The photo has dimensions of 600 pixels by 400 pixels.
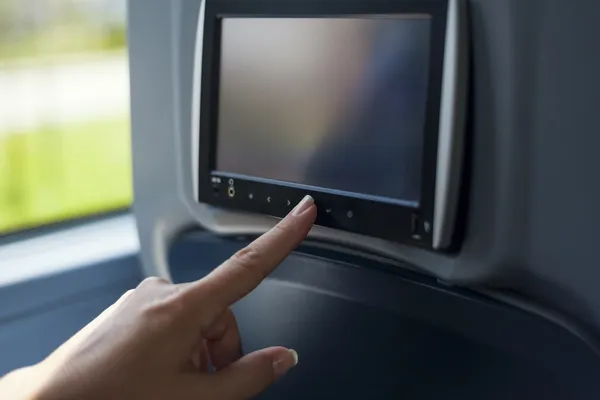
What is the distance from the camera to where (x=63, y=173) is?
1.48 metres

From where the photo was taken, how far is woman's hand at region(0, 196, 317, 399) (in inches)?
26.0

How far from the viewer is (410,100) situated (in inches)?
32.9

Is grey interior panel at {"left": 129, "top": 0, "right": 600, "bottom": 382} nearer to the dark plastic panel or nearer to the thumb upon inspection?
the dark plastic panel

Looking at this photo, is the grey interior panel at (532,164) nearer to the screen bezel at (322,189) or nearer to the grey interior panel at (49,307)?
the screen bezel at (322,189)

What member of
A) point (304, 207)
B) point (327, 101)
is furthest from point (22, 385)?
point (327, 101)

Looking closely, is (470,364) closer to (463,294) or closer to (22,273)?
(463,294)

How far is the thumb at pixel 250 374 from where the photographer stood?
2.29ft

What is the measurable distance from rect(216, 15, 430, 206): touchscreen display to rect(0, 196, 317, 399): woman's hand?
0.17m

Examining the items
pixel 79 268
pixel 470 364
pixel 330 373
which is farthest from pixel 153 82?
pixel 470 364

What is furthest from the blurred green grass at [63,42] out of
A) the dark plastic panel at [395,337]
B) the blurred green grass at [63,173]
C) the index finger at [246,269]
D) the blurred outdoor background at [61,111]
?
the index finger at [246,269]

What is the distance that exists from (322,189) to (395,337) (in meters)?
0.18

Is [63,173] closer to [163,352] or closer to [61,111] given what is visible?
[61,111]

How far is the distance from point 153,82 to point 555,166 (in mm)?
605

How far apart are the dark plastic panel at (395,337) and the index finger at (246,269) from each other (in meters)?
0.16
